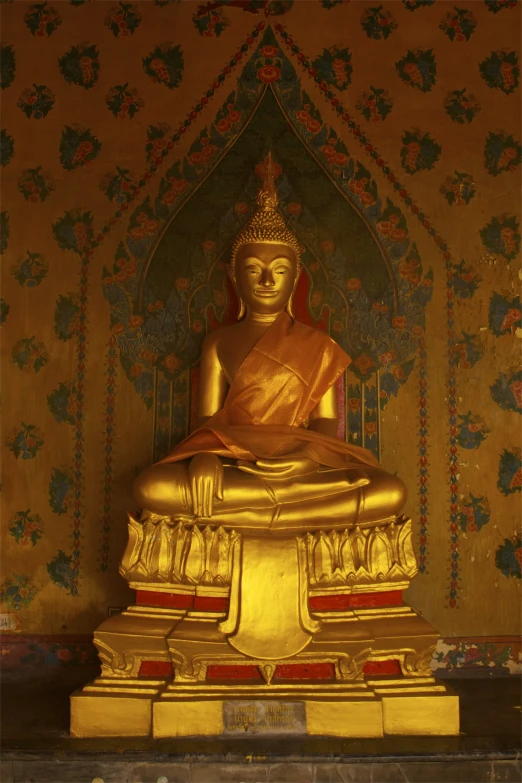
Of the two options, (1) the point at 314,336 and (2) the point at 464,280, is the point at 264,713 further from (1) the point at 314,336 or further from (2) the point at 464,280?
(2) the point at 464,280

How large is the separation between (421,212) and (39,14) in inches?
98.3

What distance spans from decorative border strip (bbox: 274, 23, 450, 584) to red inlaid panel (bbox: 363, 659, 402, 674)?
1.14 m

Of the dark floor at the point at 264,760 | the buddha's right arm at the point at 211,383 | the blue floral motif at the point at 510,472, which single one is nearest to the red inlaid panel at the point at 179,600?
the dark floor at the point at 264,760

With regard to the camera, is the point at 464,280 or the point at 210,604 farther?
the point at 464,280

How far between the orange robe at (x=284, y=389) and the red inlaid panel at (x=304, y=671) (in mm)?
996

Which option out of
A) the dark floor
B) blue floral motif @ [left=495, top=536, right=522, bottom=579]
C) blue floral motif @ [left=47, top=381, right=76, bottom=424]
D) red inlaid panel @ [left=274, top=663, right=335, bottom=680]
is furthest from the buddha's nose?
the dark floor

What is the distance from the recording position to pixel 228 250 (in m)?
4.79

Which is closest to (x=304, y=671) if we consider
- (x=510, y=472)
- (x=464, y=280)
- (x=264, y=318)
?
(x=510, y=472)

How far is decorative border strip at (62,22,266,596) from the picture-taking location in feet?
14.8

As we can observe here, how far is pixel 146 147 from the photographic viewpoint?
4855 mm

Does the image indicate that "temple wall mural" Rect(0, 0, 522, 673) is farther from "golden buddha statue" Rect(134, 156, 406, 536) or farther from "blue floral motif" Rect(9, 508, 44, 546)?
"golden buddha statue" Rect(134, 156, 406, 536)

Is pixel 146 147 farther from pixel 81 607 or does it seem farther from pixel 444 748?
pixel 444 748

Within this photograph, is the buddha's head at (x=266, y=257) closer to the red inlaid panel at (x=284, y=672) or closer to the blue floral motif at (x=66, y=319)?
the blue floral motif at (x=66, y=319)

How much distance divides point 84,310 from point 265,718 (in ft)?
8.03
